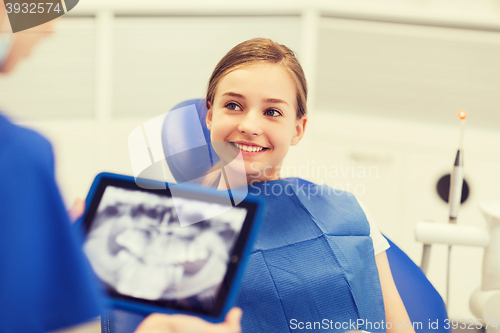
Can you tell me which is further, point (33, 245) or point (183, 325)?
point (183, 325)

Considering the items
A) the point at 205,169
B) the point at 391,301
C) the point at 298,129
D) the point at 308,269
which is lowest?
the point at 391,301

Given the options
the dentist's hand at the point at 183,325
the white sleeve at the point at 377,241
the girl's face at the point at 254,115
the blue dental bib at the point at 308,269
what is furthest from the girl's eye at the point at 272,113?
the dentist's hand at the point at 183,325

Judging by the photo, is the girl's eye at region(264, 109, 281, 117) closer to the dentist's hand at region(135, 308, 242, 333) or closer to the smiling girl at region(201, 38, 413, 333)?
the smiling girl at region(201, 38, 413, 333)

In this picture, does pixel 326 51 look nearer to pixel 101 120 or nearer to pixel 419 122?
pixel 419 122

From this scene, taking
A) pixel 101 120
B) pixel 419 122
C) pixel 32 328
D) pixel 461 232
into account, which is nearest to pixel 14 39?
pixel 32 328

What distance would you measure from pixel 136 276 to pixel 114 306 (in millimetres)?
38

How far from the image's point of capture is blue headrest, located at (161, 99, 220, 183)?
0.89 metres

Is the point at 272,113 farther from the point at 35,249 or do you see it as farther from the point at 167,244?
the point at 35,249

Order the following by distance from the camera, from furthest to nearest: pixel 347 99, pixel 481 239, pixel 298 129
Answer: pixel 347 99 < pixel 481 239 < pixel 298 129

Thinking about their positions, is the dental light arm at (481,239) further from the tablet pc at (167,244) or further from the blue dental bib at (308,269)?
the tablet pc at (167,244)

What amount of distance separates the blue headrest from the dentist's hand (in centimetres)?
51

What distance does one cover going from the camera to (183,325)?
0.39 metres

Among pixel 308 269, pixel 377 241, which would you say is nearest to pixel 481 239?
pixel 377 241

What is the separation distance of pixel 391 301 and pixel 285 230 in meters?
0.27
